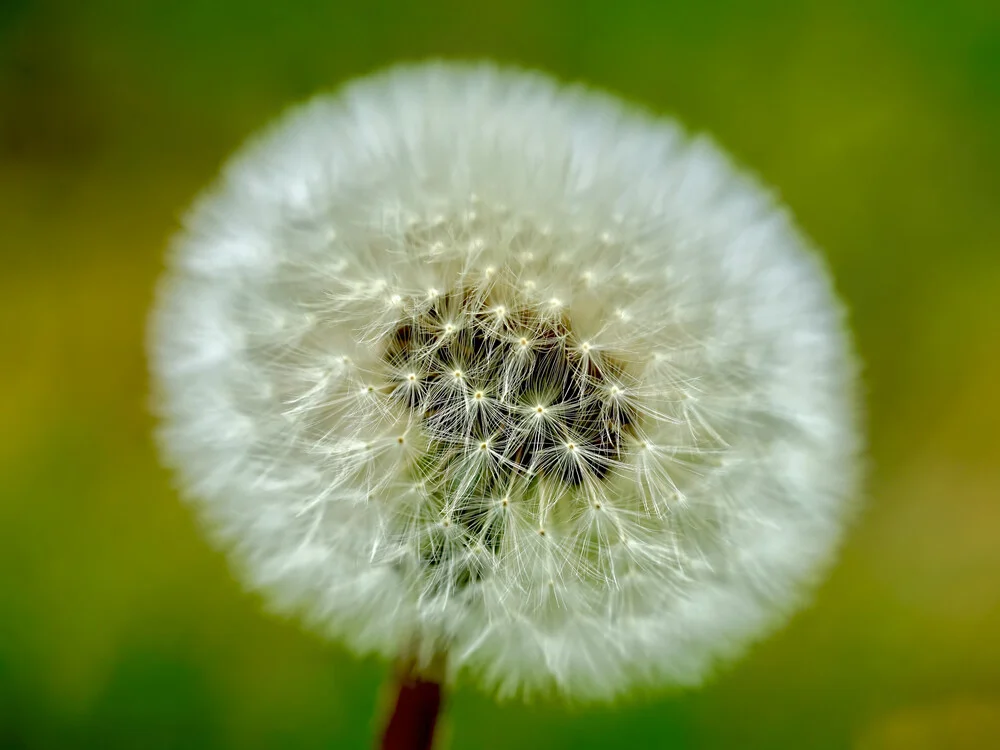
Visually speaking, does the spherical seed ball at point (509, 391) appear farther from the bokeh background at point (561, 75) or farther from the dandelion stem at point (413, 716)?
the bokeh background at point (561, 75)

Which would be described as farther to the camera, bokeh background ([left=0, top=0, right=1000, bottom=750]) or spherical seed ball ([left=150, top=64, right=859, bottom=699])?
bokeh background ([left=0, top=0, right=1000, bottom=750])

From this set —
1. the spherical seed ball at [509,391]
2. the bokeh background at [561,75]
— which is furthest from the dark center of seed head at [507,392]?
the bokeh background at [561,75]

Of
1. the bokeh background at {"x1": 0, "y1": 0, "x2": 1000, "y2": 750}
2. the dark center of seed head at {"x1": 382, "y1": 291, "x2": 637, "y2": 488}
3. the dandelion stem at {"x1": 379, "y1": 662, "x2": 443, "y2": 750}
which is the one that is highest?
the bokeh background at {"x1": 0, "y1": 0, "x2": 1000, "y2": 750}

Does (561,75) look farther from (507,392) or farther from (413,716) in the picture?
(413,716)

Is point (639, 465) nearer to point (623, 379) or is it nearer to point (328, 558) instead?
point (623, 379)

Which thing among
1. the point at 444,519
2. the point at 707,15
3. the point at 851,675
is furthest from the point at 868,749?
the point at 707,15

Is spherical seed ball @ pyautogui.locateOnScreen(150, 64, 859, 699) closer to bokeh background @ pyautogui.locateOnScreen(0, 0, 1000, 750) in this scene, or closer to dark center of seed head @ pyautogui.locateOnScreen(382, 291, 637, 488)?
dark center of seed head @ pyautogui.locateOnScreen(382, 291, 637, 488)

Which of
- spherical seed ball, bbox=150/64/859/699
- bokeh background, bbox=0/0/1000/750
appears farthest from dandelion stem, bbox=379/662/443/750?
bokeh background, bbox=0/0/1000/750
